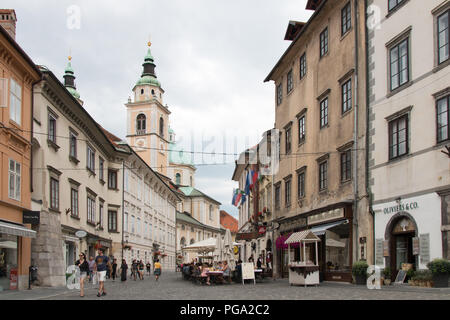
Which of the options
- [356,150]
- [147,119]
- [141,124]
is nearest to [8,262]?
[356,150]

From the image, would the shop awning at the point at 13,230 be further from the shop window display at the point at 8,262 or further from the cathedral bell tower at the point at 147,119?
the cathedral bell tower at the point at 147,119

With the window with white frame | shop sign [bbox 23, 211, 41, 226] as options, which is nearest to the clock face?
shop sign [bbox 23, 211, 41, 226]

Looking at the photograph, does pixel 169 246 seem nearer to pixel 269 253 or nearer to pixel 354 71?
pixel 269 253

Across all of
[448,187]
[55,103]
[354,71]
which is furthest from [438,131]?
[55,103]

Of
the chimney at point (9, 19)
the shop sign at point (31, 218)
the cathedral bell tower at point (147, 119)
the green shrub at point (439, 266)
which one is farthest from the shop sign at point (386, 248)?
the cathedral bell tower at point (147, 119)

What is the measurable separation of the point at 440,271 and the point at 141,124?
3655 inches

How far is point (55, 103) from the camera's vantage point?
101ft

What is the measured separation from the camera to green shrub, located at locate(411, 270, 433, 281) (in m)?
19.7

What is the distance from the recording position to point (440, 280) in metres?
19.2

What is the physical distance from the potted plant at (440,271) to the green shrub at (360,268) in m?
4.50

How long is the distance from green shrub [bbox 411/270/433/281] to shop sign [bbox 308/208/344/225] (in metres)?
5.95

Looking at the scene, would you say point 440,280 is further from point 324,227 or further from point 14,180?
point 14,180

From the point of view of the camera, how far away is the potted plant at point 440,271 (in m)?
18.8

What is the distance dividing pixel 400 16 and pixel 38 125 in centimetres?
1658
